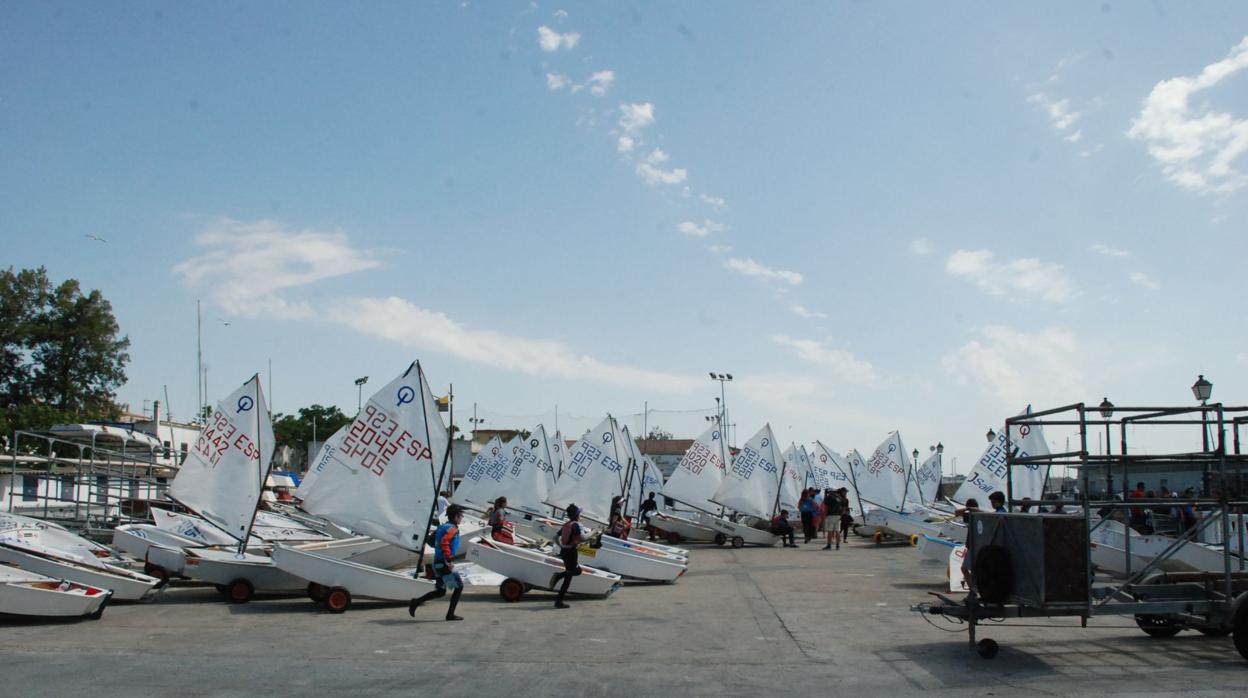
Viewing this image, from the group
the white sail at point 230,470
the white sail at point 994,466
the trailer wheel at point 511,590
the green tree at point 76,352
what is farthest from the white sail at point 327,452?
the green tree at point 76,352

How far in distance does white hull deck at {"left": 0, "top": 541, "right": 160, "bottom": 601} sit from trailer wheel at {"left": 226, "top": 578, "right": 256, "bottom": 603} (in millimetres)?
1104

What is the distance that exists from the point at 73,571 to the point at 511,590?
6261 millimetres

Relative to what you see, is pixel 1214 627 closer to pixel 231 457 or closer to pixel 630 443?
pixel 231 457

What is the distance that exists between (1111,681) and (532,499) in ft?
71.9

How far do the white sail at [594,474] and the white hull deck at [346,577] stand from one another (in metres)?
12.4

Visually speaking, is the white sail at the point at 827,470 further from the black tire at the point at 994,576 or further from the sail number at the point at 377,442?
the black tire at the point at 994,576

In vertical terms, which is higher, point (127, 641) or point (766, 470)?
point (766, 470)

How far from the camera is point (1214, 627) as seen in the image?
1043 cm

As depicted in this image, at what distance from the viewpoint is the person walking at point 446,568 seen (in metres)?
12.8

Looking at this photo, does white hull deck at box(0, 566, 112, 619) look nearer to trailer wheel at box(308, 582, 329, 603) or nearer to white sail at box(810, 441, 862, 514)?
trailer wheel at box(308, 582, 329, 603)

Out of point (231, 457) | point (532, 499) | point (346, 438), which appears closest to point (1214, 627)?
point (346, 438)

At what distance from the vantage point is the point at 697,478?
94.5 feet

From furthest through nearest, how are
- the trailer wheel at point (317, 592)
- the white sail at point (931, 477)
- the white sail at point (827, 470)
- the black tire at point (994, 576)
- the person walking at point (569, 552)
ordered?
the white sail at point (931, 477) → the white sail at point (827, 470) → the person walking at point (569, 552) → the trailer wheel at point (317, 592) → the black tire at point (994, 576)

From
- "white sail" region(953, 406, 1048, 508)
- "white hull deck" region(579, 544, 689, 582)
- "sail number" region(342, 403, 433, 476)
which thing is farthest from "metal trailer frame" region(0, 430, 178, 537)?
"white sail" region(953, 406, 1048, 508)
